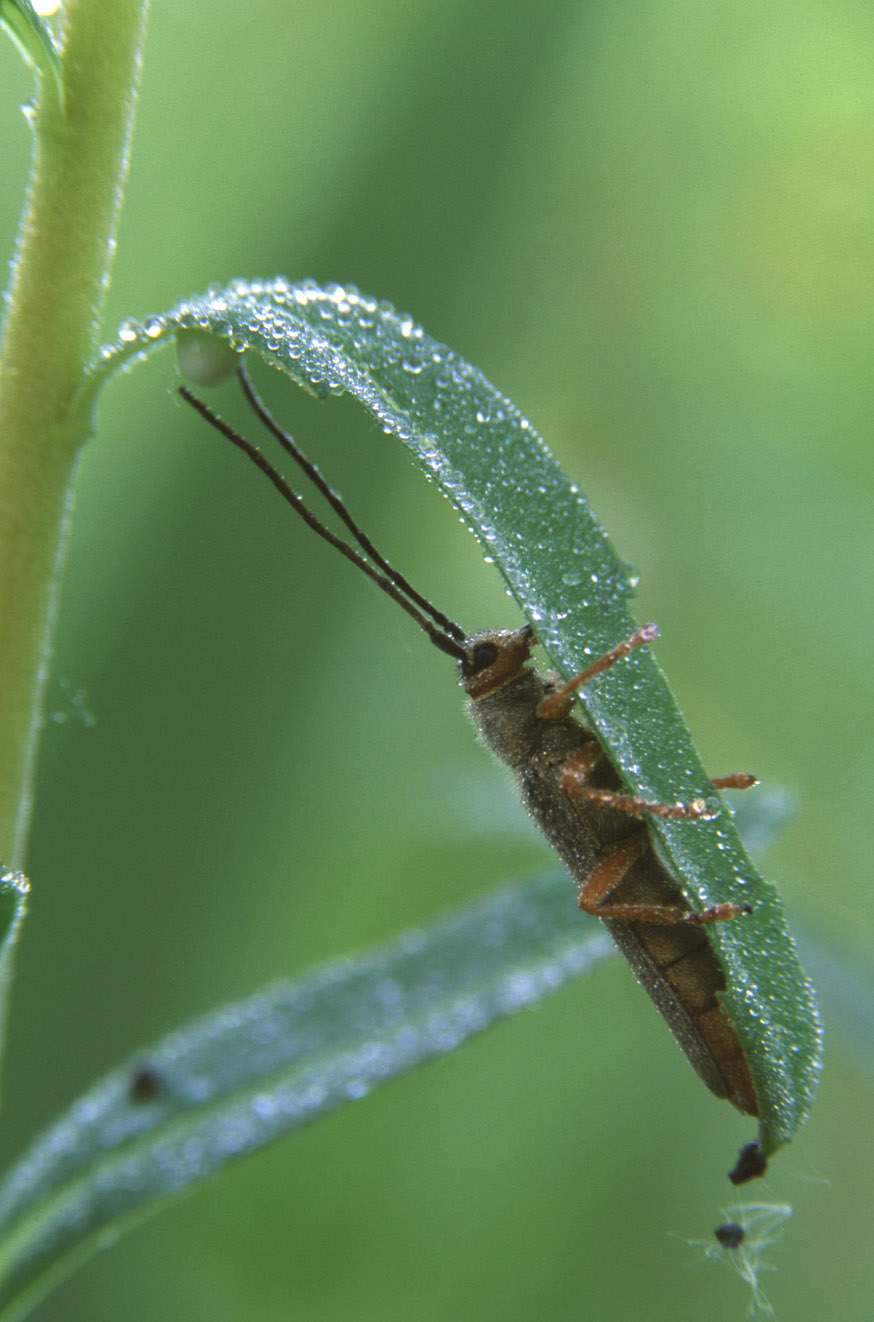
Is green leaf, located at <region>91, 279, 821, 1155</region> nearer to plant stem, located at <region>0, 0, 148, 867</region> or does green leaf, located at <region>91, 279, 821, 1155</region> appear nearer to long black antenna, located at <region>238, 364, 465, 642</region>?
plant stem, located at <region>0, 0, 148, 867</region>

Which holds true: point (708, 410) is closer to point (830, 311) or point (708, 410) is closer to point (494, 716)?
point (830, 311)

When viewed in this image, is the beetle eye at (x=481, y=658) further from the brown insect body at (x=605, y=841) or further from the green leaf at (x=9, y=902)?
the green leaf at (x=9, y=902)

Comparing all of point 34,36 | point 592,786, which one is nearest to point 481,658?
point 592,786

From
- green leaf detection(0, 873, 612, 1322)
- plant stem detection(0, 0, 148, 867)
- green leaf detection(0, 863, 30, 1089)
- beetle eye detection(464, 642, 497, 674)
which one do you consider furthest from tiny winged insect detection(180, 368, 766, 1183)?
green leaf detection(0, 863, 30, 1089)

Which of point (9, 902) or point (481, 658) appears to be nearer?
point (9, 902)

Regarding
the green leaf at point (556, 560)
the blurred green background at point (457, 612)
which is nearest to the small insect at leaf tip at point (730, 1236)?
the green leaf at point (556, 560)

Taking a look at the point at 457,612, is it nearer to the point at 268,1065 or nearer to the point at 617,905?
the point at 617,905

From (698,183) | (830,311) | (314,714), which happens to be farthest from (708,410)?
(314,714)
